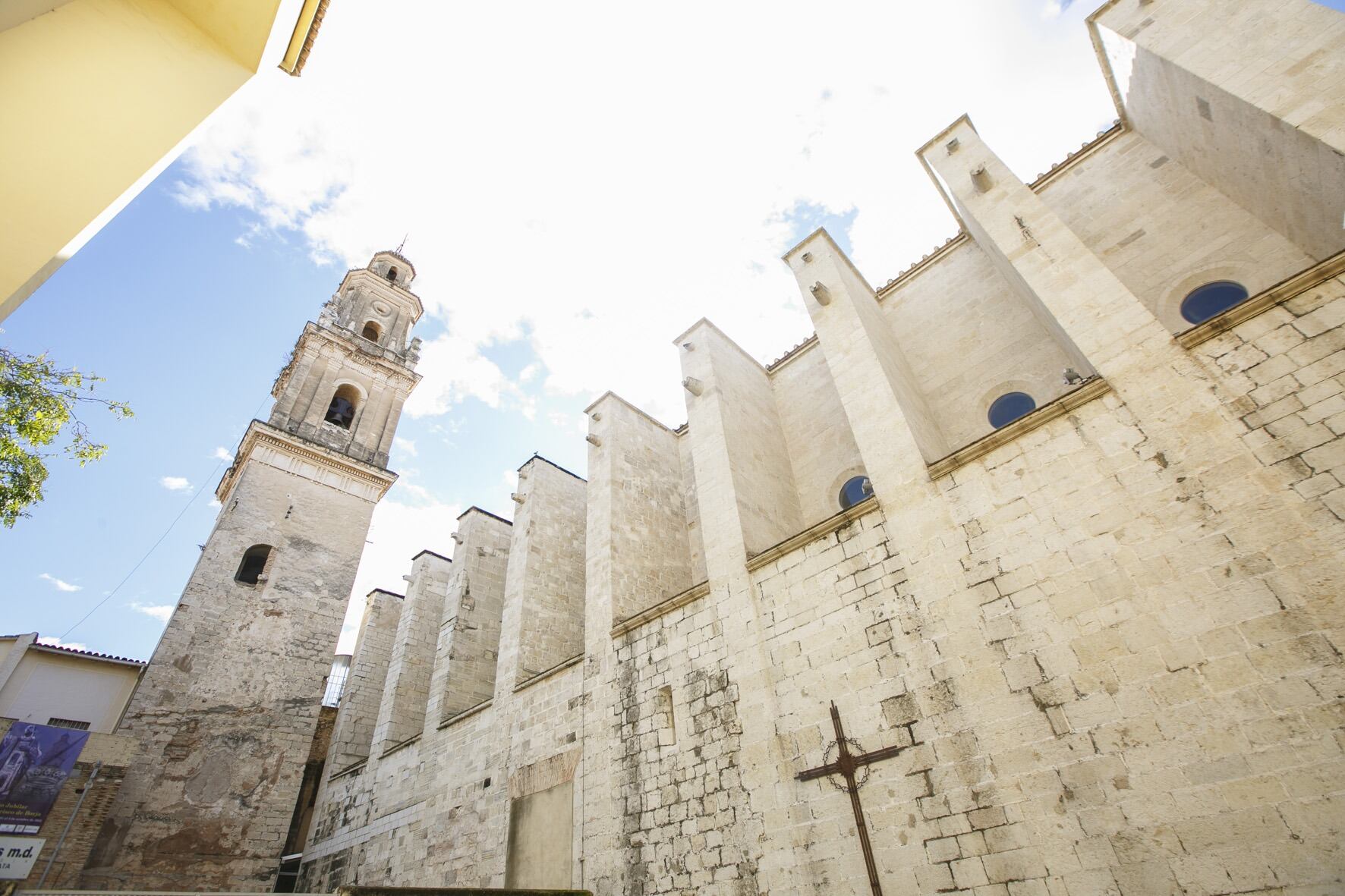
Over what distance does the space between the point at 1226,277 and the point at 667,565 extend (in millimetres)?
8872

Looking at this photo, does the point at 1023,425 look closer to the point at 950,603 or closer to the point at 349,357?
the point at 950,603

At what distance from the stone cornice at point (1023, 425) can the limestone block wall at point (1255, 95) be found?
3.02m

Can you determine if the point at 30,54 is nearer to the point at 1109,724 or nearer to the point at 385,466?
the point at 1109,724

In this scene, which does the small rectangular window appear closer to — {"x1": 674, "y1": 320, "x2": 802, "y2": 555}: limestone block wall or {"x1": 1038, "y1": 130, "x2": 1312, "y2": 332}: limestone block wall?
{"x1": 674, "y1": 320, "x2": 802, "y2": 555}: limestone block wall

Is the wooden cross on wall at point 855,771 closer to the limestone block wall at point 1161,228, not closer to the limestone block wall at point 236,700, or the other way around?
the limestone block wall at point 1161,228

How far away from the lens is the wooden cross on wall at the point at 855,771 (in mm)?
5379

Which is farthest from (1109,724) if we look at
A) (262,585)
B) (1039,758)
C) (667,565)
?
(262,585)

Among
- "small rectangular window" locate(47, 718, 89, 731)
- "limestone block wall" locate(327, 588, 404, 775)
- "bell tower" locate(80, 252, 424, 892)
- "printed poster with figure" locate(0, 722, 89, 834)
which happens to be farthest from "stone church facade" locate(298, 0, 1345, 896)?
"small rectangular window" locate(47, 718, 89, 731)

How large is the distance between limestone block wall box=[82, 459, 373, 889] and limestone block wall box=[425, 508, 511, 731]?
168 inches

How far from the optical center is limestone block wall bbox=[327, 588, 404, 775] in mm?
14055

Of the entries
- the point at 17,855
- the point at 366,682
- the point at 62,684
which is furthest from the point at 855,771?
the point at 62,684

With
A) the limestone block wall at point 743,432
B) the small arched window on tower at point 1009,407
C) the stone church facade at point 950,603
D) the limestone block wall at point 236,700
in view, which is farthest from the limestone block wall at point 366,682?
the small arched window on tower at point 1009,407

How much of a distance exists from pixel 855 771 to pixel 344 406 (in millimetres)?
18749

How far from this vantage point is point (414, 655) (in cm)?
1366
